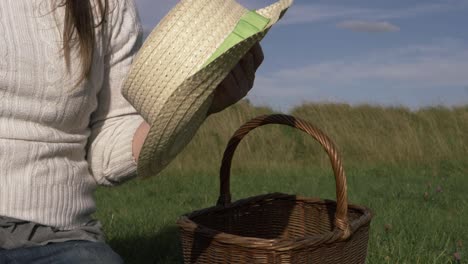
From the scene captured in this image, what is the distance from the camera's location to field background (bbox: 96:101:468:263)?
3.96 metres

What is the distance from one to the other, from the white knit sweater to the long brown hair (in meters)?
0.03

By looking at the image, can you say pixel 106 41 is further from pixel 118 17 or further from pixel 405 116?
pixel 405 116

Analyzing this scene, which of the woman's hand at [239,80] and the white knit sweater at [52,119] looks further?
the white knit sweater at [52,119]

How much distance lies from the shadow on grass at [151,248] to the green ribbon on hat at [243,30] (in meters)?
2.09

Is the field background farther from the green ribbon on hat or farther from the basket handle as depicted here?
→ the green ribbon on hat

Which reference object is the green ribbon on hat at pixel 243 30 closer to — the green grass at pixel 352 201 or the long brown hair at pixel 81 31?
the long brown hair at pixel 81 31

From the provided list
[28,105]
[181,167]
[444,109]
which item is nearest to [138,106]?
[28,105]

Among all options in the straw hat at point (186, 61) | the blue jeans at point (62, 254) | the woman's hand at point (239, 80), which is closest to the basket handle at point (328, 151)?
the woman's hand at point (239, 80)

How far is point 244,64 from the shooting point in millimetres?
1865

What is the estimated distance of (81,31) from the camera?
6.68 ft

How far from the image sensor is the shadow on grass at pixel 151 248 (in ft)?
12.0

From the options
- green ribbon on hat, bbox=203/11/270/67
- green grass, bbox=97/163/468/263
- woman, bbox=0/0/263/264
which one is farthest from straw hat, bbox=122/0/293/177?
green grass, bbox=97/163/468/263

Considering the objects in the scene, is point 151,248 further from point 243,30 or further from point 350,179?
point 350,179

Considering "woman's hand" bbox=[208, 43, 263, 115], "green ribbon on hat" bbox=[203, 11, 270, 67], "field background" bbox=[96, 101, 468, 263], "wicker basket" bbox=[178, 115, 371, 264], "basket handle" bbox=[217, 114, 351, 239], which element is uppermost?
"green ribbon on hat" bbox=[203, 11, 270, 67]
